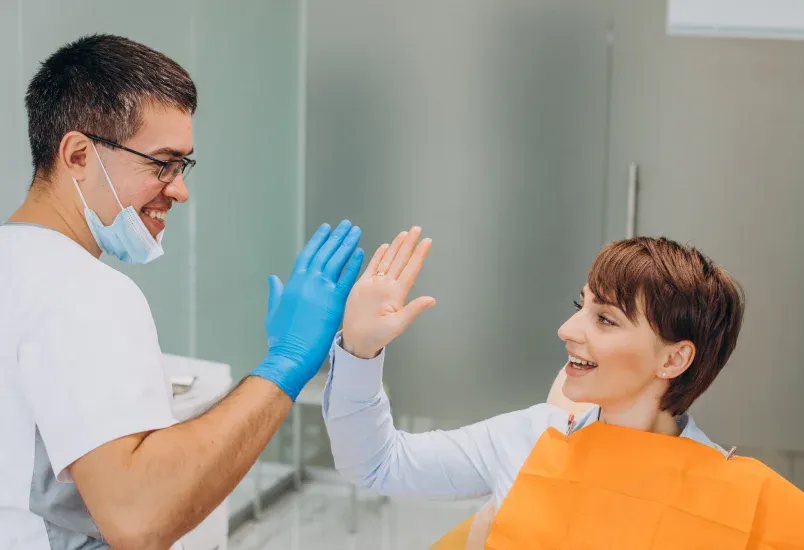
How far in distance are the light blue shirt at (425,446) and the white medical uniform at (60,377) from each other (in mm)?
313

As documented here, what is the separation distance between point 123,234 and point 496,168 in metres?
2.07

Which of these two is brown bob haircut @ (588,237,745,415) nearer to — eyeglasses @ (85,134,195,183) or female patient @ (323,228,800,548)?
female patient @ (323,228,800,548)

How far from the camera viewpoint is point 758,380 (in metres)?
3.00

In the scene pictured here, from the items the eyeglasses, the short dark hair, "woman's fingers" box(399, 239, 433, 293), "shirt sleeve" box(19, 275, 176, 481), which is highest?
the short dark hair

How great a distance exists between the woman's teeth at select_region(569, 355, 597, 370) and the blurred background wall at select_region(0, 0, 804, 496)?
66.0 inches

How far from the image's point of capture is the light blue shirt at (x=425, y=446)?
1.25m

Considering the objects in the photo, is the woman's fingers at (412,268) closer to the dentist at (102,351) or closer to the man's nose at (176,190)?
the dentist at (102,351)

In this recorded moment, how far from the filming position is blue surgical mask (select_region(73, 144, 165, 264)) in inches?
44.9

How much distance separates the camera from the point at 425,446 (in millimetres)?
1345

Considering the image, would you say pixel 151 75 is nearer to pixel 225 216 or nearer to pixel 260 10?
pixel 225 216

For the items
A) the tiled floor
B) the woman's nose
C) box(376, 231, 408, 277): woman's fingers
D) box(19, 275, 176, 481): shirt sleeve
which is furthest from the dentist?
the tiled floor

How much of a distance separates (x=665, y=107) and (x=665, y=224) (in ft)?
1.42

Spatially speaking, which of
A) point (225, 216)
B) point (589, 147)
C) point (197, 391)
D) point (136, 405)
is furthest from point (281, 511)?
point (136, 405)

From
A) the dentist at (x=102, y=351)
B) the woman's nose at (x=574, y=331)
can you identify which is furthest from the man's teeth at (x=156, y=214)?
the woman's nose at (x=574, y=331)
